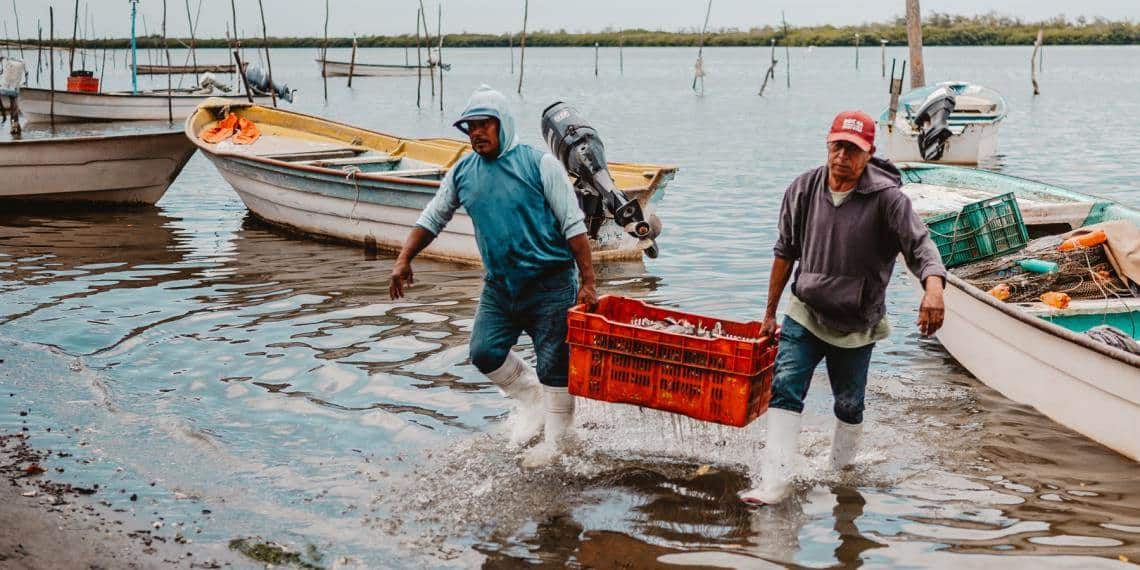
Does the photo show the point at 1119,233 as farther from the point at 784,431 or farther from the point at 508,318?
the point at 508,318

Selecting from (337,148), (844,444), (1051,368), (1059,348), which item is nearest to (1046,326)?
(1059,348)

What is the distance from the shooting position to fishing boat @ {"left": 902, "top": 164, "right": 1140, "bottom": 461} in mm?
6312

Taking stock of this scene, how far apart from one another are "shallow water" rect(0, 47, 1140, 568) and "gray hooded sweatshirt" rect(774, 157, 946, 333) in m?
1.15

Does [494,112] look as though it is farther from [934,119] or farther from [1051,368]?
[934,119]

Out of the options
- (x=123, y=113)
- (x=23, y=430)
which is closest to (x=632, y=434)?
(x=23, y=430)

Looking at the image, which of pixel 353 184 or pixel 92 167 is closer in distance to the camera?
pixel 353 184

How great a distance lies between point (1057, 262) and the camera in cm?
866

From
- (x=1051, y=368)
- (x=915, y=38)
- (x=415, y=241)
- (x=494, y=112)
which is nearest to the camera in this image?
(x=494, y=112)

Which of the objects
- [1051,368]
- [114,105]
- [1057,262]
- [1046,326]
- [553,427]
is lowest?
[553,427]

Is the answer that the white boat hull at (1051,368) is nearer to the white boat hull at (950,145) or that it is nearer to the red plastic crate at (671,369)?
the red plastic crate at (671,369)

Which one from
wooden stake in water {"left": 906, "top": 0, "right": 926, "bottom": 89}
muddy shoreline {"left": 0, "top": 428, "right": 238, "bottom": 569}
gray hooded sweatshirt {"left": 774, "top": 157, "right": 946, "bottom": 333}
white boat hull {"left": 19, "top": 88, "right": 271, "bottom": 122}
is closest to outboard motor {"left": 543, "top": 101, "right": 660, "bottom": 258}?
gray hooded sweatshirt {"left": 774, "top": 157, "right": 946, "bottom": 333}

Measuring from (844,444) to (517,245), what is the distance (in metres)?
2.04

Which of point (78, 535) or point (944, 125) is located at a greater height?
point (944, 125)

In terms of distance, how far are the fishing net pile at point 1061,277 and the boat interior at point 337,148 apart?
4.43 m
